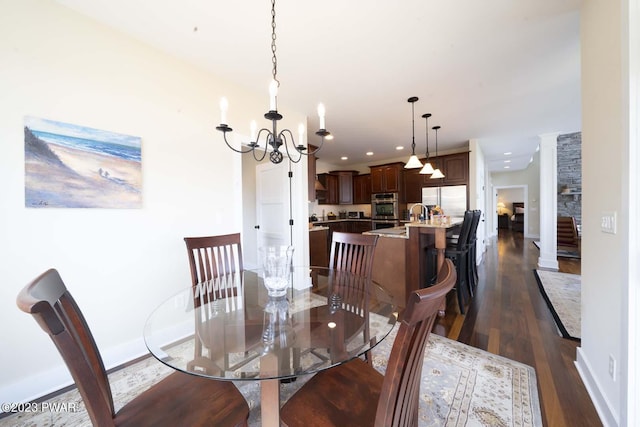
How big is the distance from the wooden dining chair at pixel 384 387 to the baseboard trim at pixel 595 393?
126cm

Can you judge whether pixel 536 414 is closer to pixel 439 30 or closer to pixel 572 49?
pixel 439 30

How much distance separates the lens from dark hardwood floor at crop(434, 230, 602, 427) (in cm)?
148

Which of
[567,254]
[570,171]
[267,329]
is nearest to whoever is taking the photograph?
[267,329]

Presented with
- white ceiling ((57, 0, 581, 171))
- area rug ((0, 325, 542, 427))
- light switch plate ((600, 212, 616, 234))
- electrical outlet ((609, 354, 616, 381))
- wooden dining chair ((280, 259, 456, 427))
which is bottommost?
area rug ((0, 325, 542, 427))

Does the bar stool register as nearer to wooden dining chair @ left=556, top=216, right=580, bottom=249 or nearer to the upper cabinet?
the upper cabinet

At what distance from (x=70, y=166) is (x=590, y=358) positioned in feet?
12.9

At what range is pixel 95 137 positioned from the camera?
1.84 meters

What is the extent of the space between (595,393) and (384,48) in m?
2.97

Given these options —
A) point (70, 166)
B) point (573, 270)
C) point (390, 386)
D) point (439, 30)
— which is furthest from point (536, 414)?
point (573, 270)

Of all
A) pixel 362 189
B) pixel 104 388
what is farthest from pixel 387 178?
pixel 104 388

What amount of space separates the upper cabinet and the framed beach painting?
18.0 feet

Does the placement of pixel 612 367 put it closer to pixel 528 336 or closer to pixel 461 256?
pixel 528 336

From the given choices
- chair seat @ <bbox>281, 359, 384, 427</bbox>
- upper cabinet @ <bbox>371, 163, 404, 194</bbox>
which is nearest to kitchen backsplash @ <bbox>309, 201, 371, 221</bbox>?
upper cabinet @ <bbox>371, 163, 404, 194</bbox>

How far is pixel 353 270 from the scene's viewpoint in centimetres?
201
